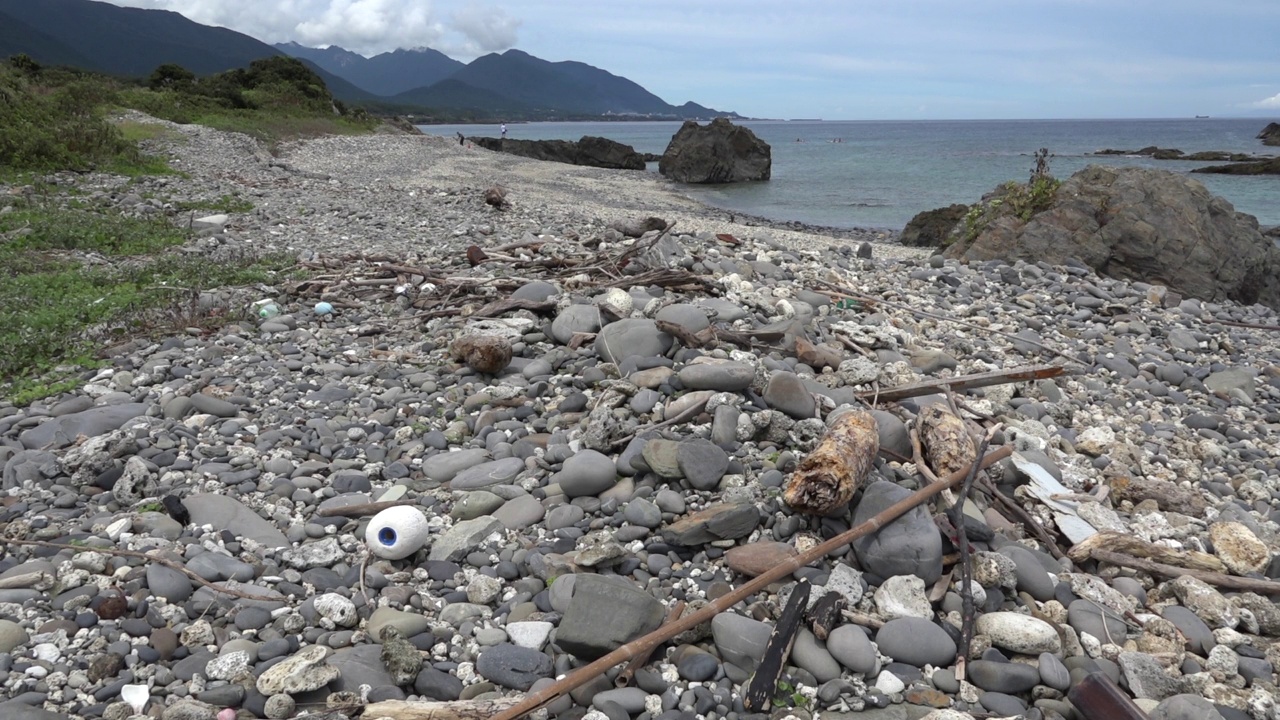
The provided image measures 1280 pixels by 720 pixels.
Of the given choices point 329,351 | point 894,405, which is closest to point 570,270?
point 329,351

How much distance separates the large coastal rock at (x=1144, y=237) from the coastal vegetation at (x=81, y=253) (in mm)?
10197

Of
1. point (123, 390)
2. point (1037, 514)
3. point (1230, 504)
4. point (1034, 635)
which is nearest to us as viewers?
point (1034, 635)

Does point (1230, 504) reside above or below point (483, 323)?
below

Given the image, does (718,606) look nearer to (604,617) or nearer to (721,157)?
(604,617)

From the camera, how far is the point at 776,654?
9.11 feet

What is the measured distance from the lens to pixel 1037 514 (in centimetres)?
397

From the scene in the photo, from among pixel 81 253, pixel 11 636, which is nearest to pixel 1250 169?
pixel 81 253

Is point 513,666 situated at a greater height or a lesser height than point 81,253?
lesser

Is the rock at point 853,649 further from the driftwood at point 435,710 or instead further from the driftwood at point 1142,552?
the driftwood at point 1142,552

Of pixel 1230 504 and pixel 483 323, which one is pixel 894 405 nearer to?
pixel 1230 504

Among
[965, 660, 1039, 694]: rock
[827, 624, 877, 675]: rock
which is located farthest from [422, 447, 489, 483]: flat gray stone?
[965, 660, 1039, 694]: rock

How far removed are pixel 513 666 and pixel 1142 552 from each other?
300 cm

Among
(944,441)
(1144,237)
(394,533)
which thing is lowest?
(394,533)

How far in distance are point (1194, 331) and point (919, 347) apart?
4.31 meters
